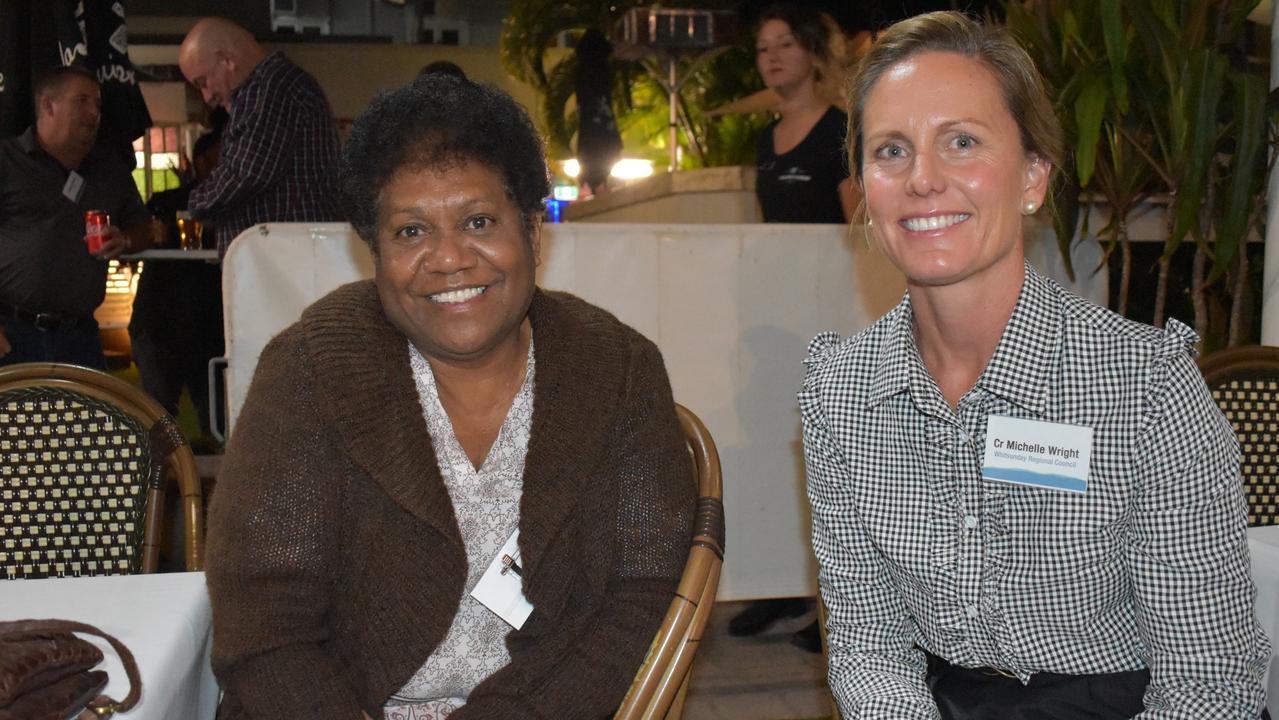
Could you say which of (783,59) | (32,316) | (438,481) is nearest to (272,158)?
(32,316)

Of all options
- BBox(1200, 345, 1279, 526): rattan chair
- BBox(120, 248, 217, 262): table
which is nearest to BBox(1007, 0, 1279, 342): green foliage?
BBox(1200, 345, 1279, 526): rattan chair

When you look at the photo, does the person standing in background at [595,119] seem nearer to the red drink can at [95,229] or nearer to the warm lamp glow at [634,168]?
the warm lamp glow at [634,168]

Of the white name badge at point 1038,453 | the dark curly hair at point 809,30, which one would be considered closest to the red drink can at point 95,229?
the dark curly hair at point 809,30

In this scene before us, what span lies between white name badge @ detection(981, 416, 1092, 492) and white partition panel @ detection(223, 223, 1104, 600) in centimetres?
176

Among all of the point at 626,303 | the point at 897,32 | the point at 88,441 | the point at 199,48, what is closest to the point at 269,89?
the point at 199,48

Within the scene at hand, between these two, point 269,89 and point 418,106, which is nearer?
point 418,106

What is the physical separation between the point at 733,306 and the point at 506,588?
1.71 meters

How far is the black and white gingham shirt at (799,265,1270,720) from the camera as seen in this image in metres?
1.36

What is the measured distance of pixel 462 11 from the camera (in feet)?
47.4

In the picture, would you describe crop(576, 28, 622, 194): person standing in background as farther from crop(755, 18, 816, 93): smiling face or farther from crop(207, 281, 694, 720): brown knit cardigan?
crop(207, 281, 694, 720): brown knit cardigan

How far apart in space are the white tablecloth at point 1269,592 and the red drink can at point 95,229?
3739 mm

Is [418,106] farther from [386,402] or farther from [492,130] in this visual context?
[386,402]

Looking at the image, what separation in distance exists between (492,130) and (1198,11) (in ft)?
6.94

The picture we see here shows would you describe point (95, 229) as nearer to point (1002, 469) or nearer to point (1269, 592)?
point (1002, 469)
